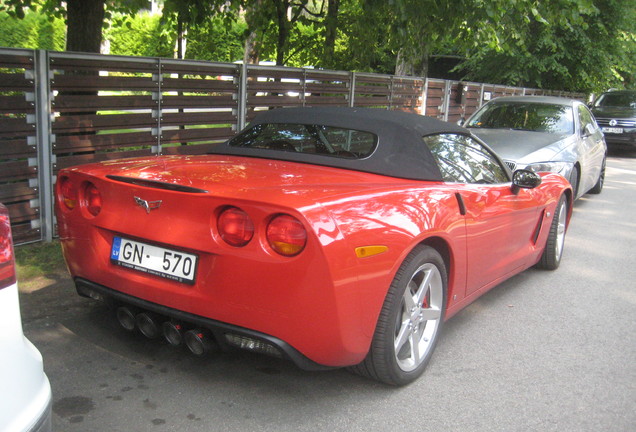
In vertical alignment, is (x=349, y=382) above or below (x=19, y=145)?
below

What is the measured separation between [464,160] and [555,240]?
1867 mm

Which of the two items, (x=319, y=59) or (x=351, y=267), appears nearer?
(x=351, y=267)

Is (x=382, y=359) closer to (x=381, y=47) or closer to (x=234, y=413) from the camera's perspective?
(x=234, y=413)

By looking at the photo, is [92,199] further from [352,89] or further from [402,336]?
[352,89]

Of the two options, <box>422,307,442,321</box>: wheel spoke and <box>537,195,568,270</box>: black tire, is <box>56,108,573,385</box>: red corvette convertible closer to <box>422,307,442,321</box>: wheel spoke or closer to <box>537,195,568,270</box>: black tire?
<box>422,307,442,321</box>: wheel spoke

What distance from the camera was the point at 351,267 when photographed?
9.57ft

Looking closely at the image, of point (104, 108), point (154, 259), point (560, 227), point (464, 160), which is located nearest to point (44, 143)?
point (104, 108)

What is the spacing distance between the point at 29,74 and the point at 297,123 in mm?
2669

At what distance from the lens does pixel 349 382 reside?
11.6 feet

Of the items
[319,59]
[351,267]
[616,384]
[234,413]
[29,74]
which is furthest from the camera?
[319,59]

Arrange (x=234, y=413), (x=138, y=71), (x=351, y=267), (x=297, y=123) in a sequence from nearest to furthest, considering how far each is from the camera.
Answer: (x=351, y=267) → (x=234, y=413) → (x=297, y=123) → (x=138, y=71)

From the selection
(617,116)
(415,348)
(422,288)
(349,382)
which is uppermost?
(617,116)

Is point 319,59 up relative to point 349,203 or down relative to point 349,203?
up

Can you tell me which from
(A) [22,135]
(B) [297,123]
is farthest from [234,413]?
(A) [22,135]
